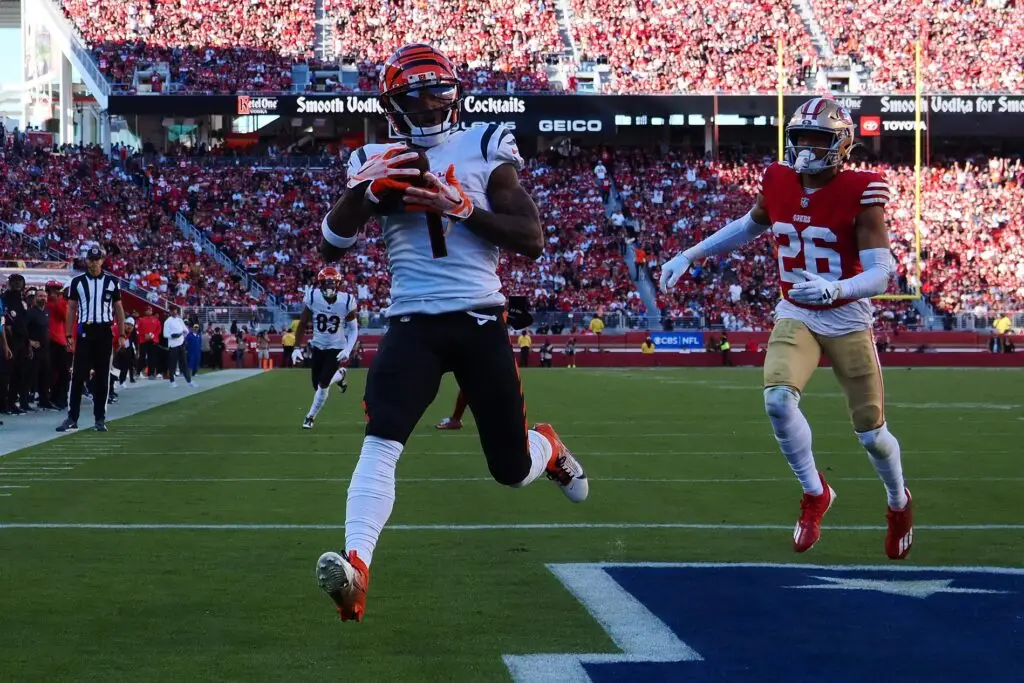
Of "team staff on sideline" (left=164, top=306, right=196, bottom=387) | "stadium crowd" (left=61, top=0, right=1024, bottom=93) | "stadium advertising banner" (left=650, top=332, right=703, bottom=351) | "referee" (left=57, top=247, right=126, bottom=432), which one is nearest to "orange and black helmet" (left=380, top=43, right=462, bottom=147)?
"referee" (left=57, top=247, right=126, bottom=432)

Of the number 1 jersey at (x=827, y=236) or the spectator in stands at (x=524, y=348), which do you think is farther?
the spectator in stands at (x=524, y=348)

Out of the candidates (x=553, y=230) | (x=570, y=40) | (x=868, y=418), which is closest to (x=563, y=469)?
(x=868, y=418)

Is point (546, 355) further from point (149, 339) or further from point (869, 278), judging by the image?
point (869, 278)

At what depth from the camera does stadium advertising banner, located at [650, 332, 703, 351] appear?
139ft

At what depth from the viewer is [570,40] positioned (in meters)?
52.7

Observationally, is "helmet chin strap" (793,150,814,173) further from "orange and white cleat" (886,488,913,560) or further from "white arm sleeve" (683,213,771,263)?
"orange and white cleat" (886,488,913,560)

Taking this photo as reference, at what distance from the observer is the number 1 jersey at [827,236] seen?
6977mm

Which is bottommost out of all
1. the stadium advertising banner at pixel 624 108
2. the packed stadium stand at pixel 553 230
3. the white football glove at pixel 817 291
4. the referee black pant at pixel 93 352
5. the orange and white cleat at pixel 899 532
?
the orange and white cleat at pixel 899 532

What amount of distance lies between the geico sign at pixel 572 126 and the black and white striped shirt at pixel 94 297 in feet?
122

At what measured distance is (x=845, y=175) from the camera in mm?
7035

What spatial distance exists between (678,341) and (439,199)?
124 ft

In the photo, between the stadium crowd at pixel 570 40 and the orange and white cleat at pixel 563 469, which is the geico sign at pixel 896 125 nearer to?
the stadium crowd at pixel 570 40

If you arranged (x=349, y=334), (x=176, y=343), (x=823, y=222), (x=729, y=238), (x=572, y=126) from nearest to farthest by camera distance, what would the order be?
(x=823, y=222) < (x=729, y=238) < (x=349, y=334) < (x=176, y=343) < (x=572, y=126)

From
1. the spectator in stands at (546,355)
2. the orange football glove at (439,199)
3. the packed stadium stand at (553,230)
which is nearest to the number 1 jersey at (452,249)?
the orange football glove at (439,199)
